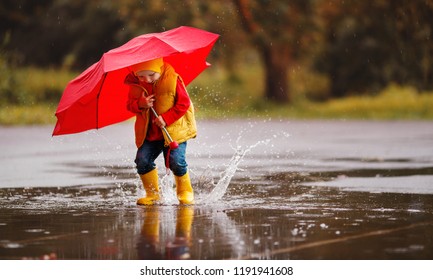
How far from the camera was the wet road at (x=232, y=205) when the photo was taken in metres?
7.04

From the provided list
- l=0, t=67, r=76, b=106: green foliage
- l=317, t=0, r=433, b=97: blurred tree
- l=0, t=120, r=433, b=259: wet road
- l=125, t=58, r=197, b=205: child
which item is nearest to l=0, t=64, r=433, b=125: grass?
l=0, t=67, r=76, b=106: green foliage

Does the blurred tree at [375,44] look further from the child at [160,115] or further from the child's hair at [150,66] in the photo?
the child's hair at [150,66]

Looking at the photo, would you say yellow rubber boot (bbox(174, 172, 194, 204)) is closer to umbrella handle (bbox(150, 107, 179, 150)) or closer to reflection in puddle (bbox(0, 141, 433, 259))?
reflection in puddle (bbox(0, 141, 433, 259))

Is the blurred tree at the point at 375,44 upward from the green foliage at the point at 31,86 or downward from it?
upward

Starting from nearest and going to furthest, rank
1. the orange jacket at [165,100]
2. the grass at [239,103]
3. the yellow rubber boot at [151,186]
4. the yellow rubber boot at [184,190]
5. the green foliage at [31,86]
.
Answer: the orange jacket at [165,100] < the yellow rubber boot at [184,190] < the yellow rubber boot at [151,186] < the grass at [239,103] < the green foliage at [31,86]

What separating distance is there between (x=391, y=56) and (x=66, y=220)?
31.7 metres

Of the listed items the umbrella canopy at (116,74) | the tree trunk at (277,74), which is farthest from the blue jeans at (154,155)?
the tree trunk at (277,74)

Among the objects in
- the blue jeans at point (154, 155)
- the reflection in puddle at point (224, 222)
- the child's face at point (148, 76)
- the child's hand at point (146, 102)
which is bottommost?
the reflection in puddle at point (224, 222)

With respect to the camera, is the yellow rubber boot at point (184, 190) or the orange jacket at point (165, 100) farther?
the yellow rubber boot at point (184, 190)

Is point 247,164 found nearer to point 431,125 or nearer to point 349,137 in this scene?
point 349,137

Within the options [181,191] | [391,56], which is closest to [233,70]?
[391,56]

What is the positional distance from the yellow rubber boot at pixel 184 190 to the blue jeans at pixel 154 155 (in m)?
0.07

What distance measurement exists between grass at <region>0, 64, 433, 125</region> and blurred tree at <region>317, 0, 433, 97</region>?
1422 millimetres

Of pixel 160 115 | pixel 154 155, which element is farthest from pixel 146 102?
pixel 154 155
